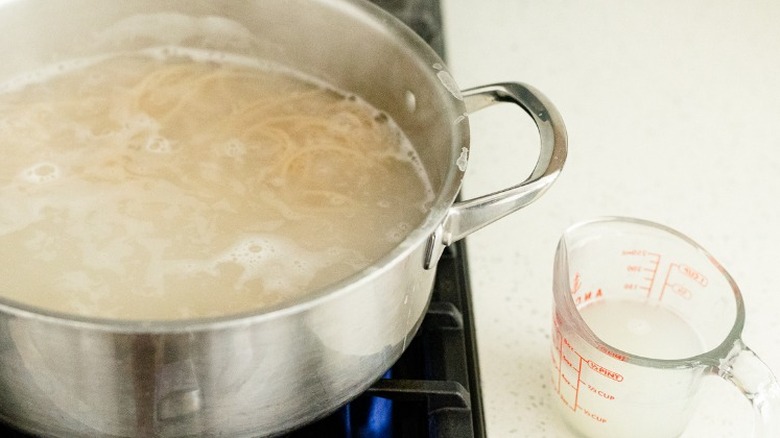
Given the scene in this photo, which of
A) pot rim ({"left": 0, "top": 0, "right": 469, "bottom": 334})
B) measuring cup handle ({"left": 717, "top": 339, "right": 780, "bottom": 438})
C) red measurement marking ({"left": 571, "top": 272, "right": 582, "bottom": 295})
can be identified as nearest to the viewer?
pot rim ({"left": 0, "top": 0, "right": 469, "bottom": 334})

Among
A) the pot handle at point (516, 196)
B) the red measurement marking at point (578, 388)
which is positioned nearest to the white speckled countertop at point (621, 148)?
the red measurement marking at point (578, 388)

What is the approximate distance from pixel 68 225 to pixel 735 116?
805 mm

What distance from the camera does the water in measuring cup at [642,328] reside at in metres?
0.76

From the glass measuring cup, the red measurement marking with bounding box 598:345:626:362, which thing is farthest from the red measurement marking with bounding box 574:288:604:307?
the red measurement marking with bounding box 598:345:626:362

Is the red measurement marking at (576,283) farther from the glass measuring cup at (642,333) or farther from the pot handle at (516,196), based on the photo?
the pot handle at (516,196)

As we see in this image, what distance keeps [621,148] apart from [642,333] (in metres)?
0.34

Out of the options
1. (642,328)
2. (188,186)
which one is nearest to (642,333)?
(642,328)

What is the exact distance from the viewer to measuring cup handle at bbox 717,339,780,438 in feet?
2.17

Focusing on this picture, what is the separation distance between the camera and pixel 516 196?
69cm

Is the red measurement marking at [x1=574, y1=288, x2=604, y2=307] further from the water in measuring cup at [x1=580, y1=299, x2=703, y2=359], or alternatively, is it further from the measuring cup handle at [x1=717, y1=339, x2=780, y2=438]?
A: the measuring cup handle at [x1=717, y1=339, x2=780, y2=438]

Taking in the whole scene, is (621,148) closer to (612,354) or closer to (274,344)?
(612,354)

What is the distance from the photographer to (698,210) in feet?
3.22

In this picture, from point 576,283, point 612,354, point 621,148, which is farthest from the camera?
point 621,148

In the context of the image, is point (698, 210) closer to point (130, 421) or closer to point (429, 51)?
point (429, 51)
